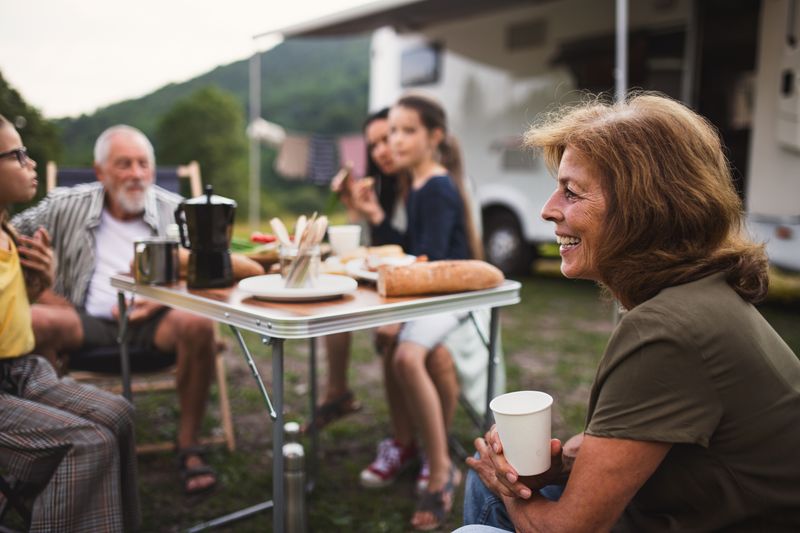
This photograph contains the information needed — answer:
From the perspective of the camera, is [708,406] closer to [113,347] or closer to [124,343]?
[124,343]

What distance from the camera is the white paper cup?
3.73ft

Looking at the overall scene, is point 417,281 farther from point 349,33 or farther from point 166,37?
point 349,33

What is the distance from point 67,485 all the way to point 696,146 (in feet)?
5.16

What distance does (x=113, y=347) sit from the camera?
8.79 feet

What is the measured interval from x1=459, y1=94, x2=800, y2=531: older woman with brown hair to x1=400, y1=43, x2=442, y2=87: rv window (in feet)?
22.5

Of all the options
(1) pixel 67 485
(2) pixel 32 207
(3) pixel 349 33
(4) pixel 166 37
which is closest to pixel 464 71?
(3) pixel 349 33

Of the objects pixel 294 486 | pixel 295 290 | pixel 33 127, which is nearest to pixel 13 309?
pixel 295 290

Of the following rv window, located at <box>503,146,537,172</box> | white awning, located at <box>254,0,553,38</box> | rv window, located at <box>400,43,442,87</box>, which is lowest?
rv window, located at <box>503,146,537,172</box>

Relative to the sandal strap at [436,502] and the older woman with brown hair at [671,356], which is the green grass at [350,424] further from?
the older woman with brown hair at [671,356]

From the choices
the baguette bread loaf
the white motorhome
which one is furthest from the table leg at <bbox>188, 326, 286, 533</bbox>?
the white motorhome

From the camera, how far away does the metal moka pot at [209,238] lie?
193 cm

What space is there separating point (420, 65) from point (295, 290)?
6.61 m

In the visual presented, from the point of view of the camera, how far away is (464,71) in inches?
298

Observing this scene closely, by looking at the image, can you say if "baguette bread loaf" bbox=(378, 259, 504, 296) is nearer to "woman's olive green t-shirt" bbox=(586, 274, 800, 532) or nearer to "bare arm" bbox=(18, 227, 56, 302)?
"woman's olive green t-shirt" bbox=(586, 274, 800, 532)
